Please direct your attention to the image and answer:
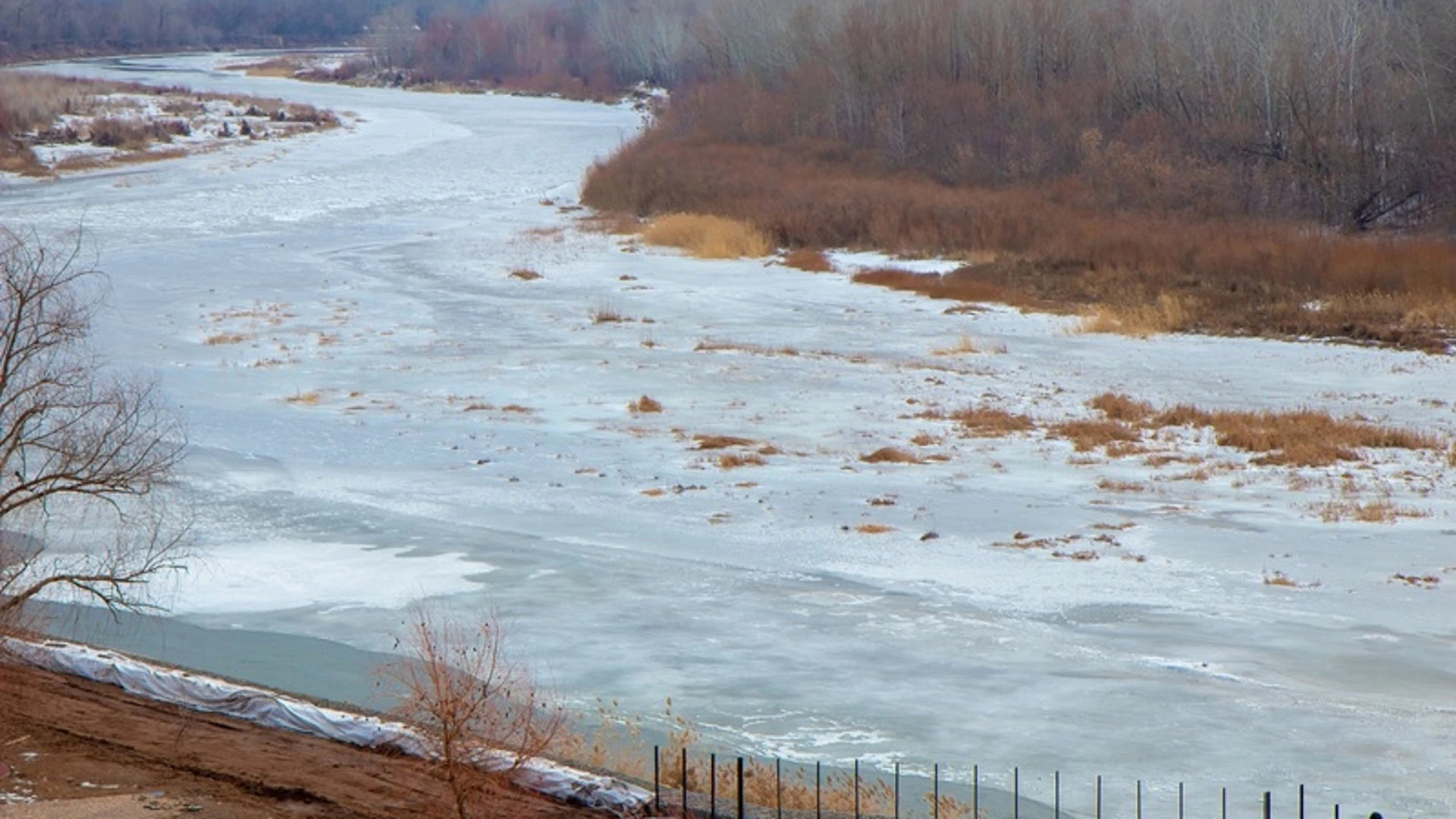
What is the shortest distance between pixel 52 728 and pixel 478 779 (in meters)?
3.16

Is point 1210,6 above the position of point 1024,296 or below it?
above

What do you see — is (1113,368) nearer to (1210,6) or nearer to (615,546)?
(615,546)

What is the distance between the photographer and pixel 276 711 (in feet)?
34.3

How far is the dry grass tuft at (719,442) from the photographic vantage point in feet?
69.9

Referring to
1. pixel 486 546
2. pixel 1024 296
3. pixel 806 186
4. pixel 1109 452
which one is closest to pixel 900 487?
pixel 1109 452

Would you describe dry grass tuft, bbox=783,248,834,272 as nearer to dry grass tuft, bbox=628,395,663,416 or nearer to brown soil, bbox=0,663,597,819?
dry grass tuft, bbox=628,395,663,416

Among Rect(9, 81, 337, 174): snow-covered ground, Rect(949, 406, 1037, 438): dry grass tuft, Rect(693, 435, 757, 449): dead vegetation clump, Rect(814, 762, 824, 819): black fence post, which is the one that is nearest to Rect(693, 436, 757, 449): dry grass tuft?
Rect(693, 435, 757, 449): dead vegetation clump

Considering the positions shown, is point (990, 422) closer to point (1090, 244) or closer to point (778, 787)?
point (778, 787)

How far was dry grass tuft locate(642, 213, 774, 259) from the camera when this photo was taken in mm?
39562

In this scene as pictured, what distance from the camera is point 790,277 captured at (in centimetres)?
3638

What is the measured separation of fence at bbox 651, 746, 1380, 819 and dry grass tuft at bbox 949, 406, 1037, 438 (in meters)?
Answer: 11.6

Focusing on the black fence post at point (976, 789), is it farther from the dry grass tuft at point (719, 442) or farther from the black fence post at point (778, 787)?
the dry grass tuft at point (719, 442)

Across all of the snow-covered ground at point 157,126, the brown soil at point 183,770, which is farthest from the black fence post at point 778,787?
the snow-covered ground at point 157,126

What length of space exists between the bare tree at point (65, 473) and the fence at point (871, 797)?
4.61 meters
